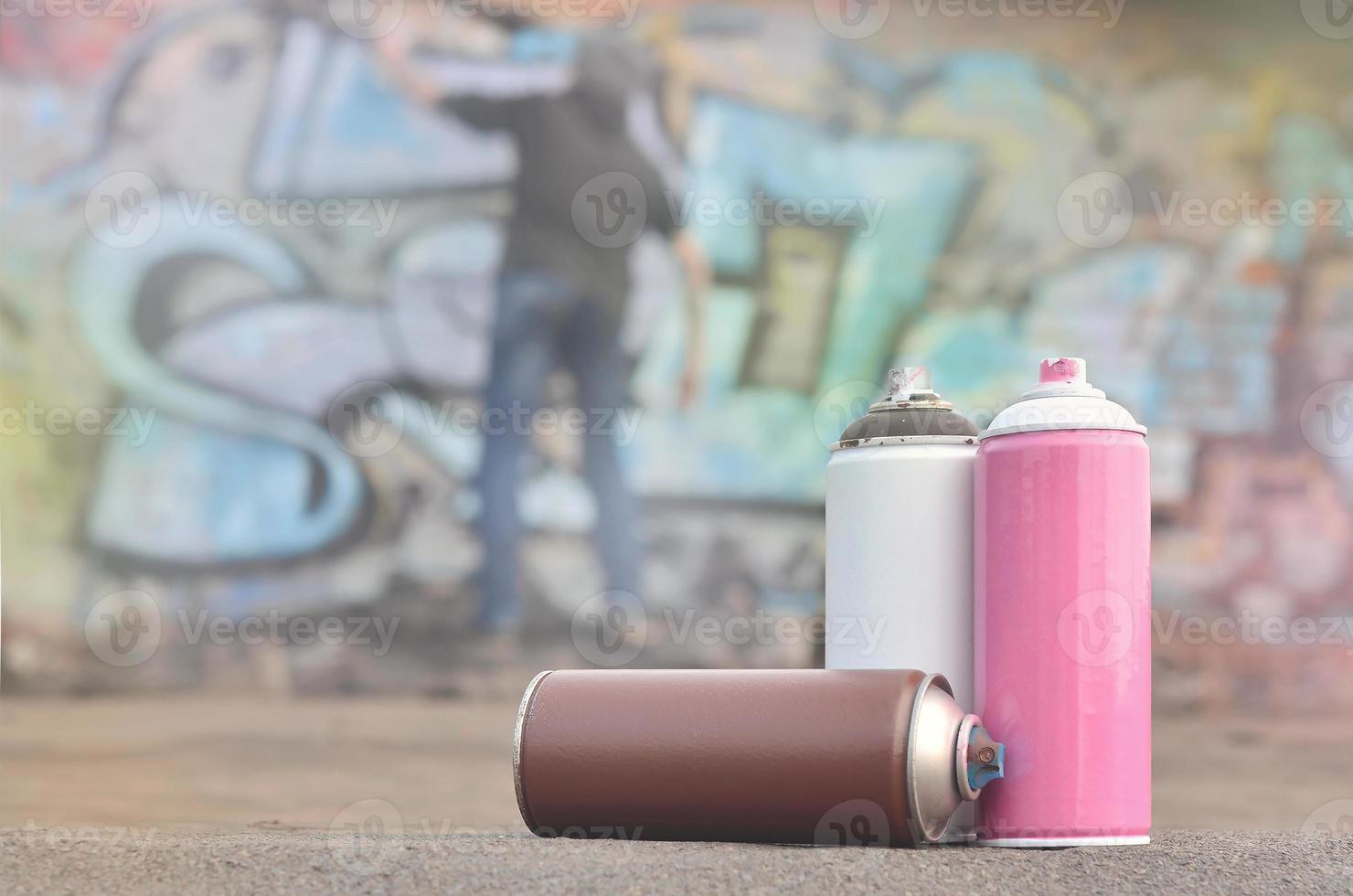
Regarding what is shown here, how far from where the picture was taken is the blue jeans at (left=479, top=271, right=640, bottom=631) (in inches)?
420

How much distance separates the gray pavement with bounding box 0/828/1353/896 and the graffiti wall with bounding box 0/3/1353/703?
741 centimetres

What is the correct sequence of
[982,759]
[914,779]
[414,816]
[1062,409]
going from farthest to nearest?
1. [414,816]
2. [1062,409]
3. [982,759]
4. [914,779]

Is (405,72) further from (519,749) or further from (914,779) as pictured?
(914,779)

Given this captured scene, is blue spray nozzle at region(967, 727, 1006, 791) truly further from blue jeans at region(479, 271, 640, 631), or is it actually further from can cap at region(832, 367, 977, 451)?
blue jeans at region(479, 271, 640, 631)

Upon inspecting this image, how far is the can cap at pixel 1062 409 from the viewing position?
3275 mm

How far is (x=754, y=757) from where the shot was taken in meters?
3.12

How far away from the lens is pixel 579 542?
10.7 meters

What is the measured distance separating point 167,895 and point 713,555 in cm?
794

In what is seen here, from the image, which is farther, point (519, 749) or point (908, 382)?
point (908, 382)

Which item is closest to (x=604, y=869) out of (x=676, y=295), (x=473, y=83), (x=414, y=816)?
(x=414, y=816)

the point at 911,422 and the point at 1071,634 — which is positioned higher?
the point at 911,422

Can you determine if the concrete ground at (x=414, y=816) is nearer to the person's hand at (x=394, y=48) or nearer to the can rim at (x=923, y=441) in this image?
the can rim at (x=923, y=441)

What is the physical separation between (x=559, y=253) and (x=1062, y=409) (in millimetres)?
7949

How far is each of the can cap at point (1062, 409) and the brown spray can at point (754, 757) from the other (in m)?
0.60
